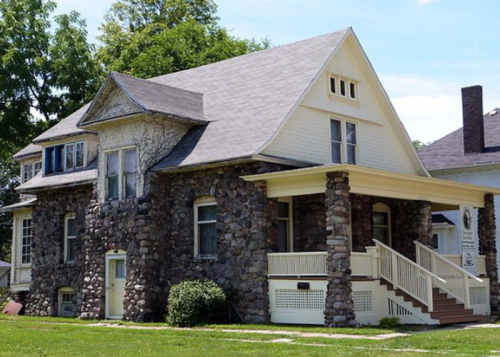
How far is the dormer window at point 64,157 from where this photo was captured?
27516 mm

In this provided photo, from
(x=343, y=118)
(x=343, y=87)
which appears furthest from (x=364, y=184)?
(x=343, y=87)

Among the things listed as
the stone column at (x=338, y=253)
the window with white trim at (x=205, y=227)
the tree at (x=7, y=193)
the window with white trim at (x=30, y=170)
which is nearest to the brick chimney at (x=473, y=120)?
the window with white trim at (x=205, y=227)

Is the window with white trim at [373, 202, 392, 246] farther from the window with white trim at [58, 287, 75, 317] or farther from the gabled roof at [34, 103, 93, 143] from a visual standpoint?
the window with white trim at [58, 287, 75, 317]

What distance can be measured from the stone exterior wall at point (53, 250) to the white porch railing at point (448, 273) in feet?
37.0

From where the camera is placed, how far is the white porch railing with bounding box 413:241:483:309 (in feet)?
71.7

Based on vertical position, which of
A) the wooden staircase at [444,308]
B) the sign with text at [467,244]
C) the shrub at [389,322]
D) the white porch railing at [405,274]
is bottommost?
the shrub at [389,322]

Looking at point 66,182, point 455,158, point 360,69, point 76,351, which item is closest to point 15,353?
point 76,351

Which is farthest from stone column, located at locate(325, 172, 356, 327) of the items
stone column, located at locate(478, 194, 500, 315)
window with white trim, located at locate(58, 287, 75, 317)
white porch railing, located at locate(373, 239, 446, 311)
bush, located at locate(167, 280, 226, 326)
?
window with white trim, located at locate(58, 287, 75, 317)

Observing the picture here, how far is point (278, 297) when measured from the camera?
20.6 metres

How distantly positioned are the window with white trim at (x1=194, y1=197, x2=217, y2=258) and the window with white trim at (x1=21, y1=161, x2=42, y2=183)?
37.6 ft

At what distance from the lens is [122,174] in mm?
24172

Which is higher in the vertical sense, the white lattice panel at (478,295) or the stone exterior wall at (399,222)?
the stone exterior wall at (399,222)

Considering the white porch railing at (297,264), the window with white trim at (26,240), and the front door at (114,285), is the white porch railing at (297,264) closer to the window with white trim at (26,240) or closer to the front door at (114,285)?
the front door at (114,285)

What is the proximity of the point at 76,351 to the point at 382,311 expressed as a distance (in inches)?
353
